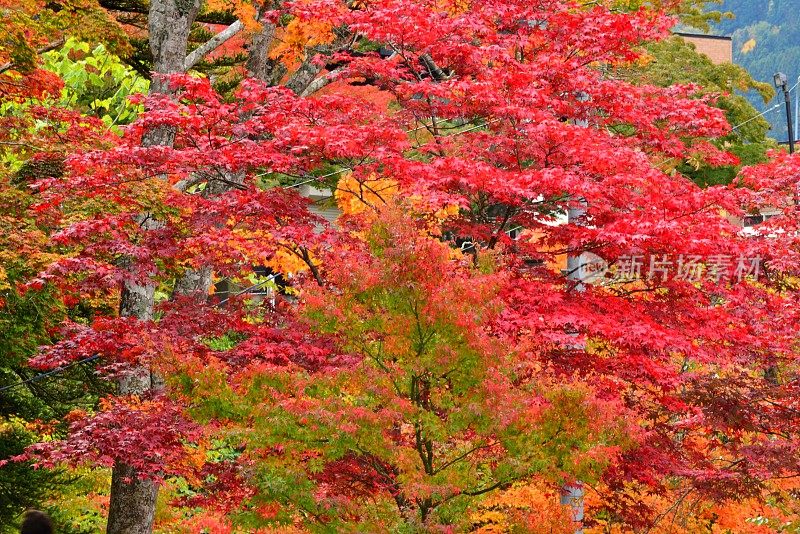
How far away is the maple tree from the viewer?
896cm

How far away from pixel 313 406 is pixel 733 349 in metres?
6.16

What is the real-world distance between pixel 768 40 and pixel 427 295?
151 meters

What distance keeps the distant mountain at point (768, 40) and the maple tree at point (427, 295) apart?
116 meters

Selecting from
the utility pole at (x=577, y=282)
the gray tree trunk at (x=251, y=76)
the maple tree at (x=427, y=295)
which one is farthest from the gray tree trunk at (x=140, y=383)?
the utility pole at (x=577, y=282)

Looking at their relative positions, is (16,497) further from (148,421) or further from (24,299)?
(148,421)

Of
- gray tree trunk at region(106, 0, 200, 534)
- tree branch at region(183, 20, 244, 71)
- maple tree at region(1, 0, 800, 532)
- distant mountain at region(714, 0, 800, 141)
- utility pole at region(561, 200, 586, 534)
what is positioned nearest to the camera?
maple tree at region(1, 0, 800, 532)

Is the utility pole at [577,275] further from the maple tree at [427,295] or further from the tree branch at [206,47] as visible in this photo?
the tree branch at [206,47]

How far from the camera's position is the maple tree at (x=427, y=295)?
29.4ft

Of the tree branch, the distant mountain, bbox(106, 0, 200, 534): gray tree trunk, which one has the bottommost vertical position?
the distant mountain

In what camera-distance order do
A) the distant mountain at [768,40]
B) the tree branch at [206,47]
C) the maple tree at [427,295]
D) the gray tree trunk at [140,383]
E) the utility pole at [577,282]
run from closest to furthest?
the maple tree at [427,295] < the utility pole at [577,282] < the gray tree trunk at [140,383] < the tree branch at [206,47] < the distant mountain at [768,40]

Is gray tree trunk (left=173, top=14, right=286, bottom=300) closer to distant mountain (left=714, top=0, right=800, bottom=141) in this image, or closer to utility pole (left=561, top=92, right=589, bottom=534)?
utility pole (left=561, top=92, right=589, bottom=534)

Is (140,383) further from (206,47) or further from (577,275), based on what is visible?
(577,275)

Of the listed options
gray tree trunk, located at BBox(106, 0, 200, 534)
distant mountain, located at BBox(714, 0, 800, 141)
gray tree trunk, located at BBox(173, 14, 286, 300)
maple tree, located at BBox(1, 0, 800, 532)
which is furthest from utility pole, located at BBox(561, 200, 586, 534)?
distant mountain, located at BBox(714, 0, 800, 141)

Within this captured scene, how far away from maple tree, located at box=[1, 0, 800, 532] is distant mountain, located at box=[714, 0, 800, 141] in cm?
11602
